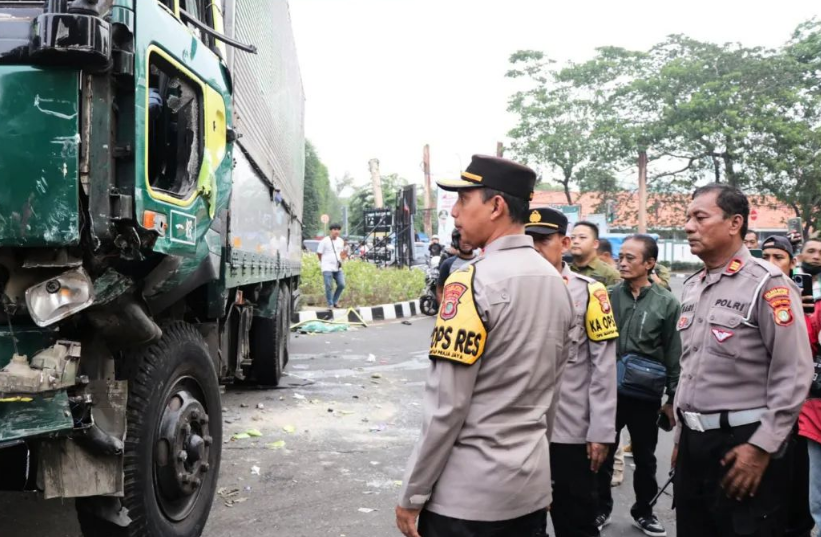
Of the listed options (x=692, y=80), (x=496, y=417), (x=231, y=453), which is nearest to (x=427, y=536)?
(x=496, y=417)

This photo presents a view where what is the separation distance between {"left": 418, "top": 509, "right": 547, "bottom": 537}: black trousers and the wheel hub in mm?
1581

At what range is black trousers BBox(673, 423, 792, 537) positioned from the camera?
2.50 m

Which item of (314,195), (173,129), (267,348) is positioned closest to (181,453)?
(173,129)

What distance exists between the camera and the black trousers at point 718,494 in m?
2.50

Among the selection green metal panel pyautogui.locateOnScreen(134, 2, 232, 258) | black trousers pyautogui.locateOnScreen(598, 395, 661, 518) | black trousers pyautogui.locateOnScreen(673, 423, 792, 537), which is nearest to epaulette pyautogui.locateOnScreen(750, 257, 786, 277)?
black trousers pyautogui.locateOnScreen(673, 423, 792, 537)

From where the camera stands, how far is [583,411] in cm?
319

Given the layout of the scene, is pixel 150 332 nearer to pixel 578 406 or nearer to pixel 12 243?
pixel 12 243

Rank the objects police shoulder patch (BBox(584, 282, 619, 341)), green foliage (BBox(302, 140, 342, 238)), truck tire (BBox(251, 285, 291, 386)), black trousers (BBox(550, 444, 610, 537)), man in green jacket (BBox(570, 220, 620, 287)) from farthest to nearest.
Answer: green foliage (BBox(302, 140, 342, 238)) < truck tire (BBox(251, 285, 291, 386)) < man in green jacket (BBox(570, 220, 620, 287)) < police shoulder patch (BBox(584, 282, 619, 341)) < black trousers (BBox(550, 444, 610, 537))

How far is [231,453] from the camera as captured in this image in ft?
16.6

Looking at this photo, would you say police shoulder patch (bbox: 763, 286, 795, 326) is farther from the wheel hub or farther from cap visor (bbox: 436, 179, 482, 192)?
the wheel hub

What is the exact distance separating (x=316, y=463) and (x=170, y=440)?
1.93 m

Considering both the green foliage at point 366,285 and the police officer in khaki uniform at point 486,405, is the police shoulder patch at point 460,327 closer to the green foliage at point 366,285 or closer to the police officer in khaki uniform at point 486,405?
the police officer in khaki uniform at point 486,405

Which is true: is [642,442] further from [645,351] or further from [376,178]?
[376,178]

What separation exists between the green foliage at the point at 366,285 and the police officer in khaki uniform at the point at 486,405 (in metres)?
13.3
